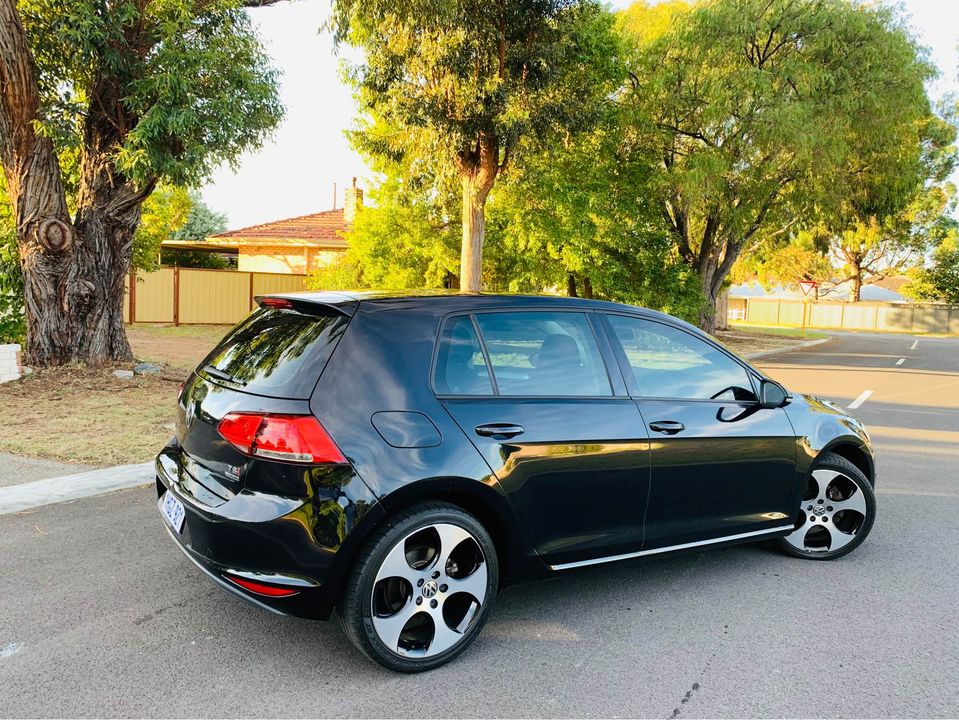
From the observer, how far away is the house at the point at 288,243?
31156mm

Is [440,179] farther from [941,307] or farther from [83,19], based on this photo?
[941,307]

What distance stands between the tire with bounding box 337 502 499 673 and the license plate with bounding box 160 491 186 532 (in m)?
0.87

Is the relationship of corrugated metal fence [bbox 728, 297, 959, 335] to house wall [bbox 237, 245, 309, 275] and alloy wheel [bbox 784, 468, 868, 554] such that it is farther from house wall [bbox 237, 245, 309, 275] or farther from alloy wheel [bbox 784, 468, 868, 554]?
alloy wheel [bbox 784, 468, 868, 554]

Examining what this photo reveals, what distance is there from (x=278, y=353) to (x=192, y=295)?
928 inches

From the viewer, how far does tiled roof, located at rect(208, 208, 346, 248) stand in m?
30.8

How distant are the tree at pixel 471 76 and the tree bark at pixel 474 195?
0.07 ft

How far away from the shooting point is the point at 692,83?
20.6 metres

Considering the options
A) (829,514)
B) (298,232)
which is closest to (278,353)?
(829,514)

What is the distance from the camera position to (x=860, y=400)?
41.6 feet

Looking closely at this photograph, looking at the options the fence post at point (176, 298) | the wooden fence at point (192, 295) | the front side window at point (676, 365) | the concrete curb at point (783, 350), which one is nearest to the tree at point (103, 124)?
the front side window at point (676, 365)

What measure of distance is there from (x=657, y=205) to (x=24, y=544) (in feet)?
65.7

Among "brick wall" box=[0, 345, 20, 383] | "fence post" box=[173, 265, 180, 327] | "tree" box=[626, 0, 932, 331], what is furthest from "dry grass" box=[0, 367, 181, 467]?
"tree" box=[626, 0, 932, 331]

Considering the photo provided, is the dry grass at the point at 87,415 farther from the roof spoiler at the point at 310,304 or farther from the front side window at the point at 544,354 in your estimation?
the front side window at the point at 544,354

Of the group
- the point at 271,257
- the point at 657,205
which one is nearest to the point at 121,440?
the point at 657,205
